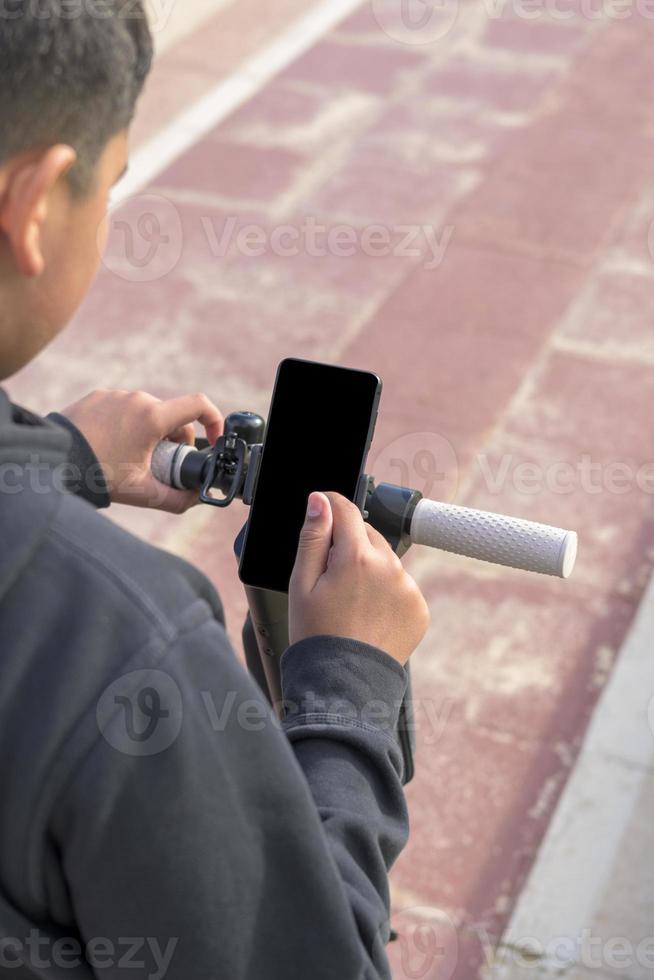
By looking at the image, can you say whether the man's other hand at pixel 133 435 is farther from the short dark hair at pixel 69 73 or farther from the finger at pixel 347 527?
the short dark hair at pixel 69 73

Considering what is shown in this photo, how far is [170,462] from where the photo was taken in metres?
1.81

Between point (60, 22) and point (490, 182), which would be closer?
point (60, 22)

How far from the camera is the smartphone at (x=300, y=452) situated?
5.26 ft

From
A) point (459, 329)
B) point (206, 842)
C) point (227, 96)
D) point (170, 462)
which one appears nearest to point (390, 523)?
point (170, 462)

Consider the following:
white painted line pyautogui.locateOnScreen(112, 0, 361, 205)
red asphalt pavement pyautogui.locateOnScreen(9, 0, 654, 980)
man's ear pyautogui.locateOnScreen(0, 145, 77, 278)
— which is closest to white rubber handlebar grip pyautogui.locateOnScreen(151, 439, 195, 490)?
man's ear pyautogui.locateOnScreen(0, 145, 77, 278)

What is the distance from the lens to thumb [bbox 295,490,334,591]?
1480 millimetres

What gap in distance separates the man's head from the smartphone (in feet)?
1.59

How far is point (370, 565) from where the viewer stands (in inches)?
57.9

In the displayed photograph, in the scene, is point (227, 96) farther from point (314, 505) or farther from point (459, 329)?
point (314, 505)

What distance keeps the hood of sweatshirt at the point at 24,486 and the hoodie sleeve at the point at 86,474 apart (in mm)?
655

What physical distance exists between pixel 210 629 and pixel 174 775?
Result: 122mm

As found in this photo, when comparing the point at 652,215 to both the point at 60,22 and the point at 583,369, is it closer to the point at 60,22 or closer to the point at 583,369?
the point at 583,369

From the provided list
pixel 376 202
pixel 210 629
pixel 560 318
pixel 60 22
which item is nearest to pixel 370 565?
pixel 210 629

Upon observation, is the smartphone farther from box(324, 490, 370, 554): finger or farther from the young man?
the young man
